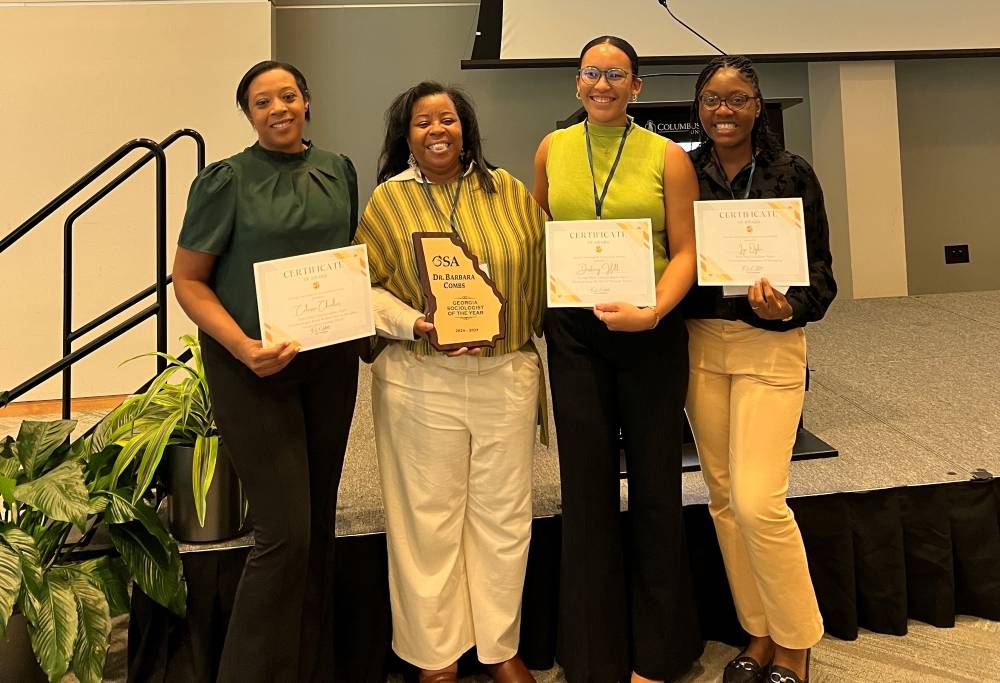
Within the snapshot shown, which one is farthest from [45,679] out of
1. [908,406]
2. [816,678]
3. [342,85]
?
[342,85]

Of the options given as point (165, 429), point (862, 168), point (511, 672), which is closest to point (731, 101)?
point (511, 672)

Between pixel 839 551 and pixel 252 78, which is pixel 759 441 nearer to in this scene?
pixel 839 551

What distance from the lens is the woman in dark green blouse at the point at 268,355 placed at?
1468mm

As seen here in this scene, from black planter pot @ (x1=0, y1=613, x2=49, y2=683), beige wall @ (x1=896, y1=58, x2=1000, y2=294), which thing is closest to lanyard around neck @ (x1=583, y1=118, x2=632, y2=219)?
black planter pot @ (x1=0, y1=613, x2=49, y2=683)

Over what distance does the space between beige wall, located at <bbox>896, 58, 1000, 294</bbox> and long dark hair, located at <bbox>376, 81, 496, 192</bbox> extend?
5.00m

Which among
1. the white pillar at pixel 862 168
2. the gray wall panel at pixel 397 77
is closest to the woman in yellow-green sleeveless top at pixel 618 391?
the gray wall panel at pixel 397 77

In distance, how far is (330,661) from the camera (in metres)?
1.78

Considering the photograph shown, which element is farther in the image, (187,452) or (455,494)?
(187,452)

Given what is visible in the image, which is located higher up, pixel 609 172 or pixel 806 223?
pixel 609 172

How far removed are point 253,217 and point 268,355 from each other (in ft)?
0.87

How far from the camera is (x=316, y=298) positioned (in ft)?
4.86

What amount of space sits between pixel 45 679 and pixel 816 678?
72.6 inches

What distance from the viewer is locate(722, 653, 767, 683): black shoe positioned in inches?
69.7
